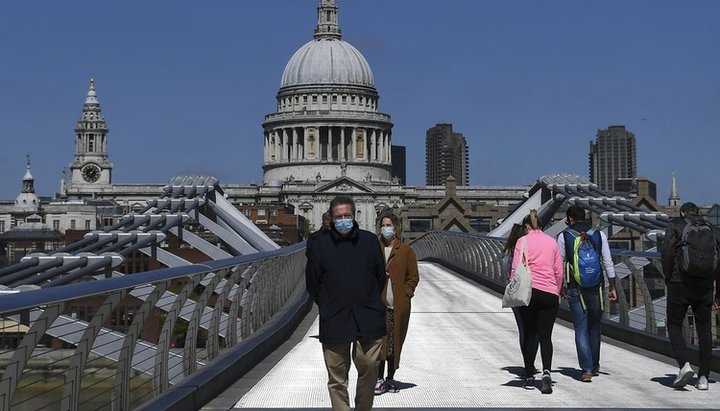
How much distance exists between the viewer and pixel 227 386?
45.0 feet

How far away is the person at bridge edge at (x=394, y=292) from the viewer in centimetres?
1336

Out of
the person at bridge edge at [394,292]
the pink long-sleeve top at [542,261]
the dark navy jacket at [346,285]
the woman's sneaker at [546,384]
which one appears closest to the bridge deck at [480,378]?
the woman's sneaker at [546,384]

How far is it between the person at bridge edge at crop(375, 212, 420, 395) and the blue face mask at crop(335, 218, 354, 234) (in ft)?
10.5

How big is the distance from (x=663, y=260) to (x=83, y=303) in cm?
680

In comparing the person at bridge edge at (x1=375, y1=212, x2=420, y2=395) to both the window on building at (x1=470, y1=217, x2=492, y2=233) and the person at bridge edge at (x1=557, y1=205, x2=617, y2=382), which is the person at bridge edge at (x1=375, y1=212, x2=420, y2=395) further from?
the window on building at (x1=470, y1=217, x2=492, y2=233)

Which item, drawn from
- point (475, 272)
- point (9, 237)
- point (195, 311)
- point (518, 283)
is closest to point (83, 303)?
point (195, 311)

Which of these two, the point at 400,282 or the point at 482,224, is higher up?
the point at 482,224

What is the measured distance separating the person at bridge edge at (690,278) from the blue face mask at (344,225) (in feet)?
15.2

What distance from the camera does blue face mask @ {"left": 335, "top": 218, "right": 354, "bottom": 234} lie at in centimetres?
1007

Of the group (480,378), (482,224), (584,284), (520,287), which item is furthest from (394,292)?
(482,224)

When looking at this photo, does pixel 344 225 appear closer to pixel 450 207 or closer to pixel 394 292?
pixel 394 292

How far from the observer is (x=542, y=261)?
13.8m

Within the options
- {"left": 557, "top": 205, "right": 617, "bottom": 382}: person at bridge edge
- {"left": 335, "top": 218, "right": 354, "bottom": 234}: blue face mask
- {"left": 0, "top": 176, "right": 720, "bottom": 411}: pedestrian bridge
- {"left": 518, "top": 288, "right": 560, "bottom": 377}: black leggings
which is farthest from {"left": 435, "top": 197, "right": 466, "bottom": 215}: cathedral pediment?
{"left": 335, "top": 218, "right": 354, "bottom": 234}: blue face mask

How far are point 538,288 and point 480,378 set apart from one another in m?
1.41
